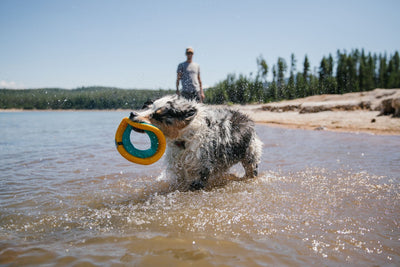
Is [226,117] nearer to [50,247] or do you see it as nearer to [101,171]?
[101,171]

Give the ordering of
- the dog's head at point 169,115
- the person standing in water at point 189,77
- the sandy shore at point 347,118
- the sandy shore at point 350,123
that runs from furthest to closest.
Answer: the sandy shore at point 347,118 < the sandy shore at point 350,123 < the person standing in water at point 189,77 < the dog's head at point 169,115

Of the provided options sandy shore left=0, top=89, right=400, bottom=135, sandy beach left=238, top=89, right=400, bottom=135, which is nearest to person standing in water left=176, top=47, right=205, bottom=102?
sandy shore left=0, top=89, right=400, bottom=135

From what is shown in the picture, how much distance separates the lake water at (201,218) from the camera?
8.01 feet

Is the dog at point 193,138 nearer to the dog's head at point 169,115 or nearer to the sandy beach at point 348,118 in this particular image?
the dog's head at point 169,115

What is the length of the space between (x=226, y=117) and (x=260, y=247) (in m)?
2.90

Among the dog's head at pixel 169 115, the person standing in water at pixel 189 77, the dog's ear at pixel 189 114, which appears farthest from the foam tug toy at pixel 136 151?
the person standing in water at pixel 189 77

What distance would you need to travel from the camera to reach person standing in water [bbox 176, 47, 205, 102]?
7355 mm

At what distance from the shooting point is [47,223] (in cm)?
315

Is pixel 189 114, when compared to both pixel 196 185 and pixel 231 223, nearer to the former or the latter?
pixel 196 185

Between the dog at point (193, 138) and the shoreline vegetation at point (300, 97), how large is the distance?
864 mm

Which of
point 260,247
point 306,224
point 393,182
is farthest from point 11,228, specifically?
point 393,182

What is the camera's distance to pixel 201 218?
3312 millimetres

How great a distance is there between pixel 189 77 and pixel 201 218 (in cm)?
477

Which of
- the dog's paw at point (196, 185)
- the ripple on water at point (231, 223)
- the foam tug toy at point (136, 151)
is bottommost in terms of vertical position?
the ripple on water at point (231, 223)
